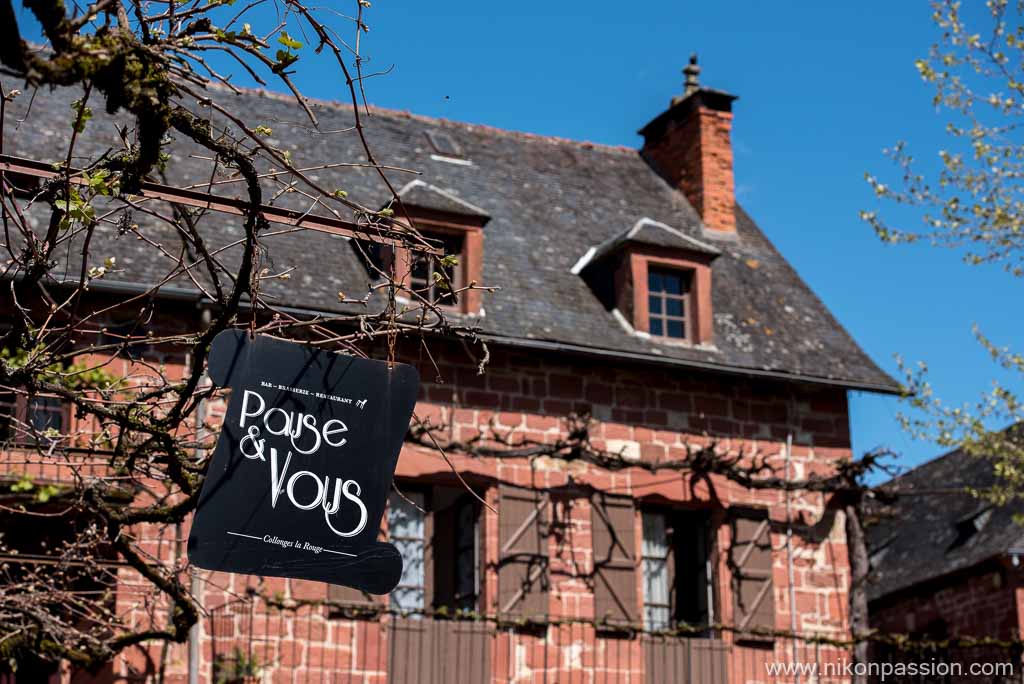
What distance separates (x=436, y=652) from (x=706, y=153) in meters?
6.80

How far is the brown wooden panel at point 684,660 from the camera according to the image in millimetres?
13039

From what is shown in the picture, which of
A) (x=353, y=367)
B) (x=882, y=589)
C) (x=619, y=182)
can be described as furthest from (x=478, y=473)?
(x=882, y=589)

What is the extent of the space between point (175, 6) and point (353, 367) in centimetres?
151

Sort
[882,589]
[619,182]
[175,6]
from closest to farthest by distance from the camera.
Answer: [175,6] → [619,182] → [882,589]

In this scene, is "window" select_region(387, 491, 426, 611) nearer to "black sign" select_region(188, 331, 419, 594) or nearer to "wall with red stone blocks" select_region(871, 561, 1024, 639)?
"black sign" select_region(188, 331, 419, 594)

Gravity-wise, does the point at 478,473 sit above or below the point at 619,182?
below

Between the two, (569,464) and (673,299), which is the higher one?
(673,299)

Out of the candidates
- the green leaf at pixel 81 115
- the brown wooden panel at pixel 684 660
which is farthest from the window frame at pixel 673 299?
the green leaf at pixel 81 115

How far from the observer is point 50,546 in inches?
Result: 456

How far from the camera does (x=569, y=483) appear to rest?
43.4ft

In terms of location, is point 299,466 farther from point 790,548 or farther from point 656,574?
point 790,548

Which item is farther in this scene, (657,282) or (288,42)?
(657,282)

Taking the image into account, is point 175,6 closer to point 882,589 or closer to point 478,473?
point 478,473

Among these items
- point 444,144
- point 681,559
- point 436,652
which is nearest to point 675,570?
point 681,559
